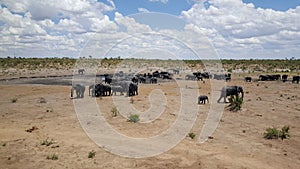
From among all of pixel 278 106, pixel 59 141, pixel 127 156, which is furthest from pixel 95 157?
pixel 278 106

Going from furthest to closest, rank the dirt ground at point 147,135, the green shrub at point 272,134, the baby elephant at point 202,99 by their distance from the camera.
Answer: the baby elephant at point 202,99 < the green shrub at point 272,134 < the dirt ground at point 147,135

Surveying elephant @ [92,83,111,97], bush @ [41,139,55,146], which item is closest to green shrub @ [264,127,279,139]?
bush @ [41,139,55,146]

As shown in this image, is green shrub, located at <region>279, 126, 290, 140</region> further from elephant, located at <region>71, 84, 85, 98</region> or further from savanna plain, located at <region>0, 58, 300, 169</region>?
elephant, located at <region>71, 84, 85, 98</region>

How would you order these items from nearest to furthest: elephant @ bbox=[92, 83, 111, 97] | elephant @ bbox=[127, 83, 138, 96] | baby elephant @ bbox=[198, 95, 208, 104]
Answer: baby elephant @ bbox=[198, 95, 208, 104]
elephant @ bbox=[92, 83, 111, 97]
elephant @ bbox=[127, 83, 138, 96]

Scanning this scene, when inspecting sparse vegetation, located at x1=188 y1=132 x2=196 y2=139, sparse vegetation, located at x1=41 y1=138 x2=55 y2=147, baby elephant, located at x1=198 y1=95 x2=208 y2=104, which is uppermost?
baby elephant, located at x1=198 y1=95 x2=208 y2=104

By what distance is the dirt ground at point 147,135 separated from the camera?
11906mm

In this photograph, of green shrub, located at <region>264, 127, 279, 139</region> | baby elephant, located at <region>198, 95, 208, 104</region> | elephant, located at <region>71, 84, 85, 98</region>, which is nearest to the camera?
green shrub, located at <region>264, 127, 279, 139</region>

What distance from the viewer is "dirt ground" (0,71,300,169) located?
11906 mm

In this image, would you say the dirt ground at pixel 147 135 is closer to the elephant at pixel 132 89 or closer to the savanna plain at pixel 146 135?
the savanna plain at pixel 146 135

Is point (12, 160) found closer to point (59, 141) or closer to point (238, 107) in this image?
point (59, 141)

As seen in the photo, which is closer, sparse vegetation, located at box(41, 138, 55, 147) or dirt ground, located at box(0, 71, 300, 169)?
dirt ground, located at box(0, 71, 300, 169)

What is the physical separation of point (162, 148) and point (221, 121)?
6.51 m

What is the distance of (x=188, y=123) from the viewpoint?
18.4m

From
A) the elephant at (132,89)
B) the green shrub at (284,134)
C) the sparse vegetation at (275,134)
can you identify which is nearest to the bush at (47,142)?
the sparse vegetation at (275,134)
